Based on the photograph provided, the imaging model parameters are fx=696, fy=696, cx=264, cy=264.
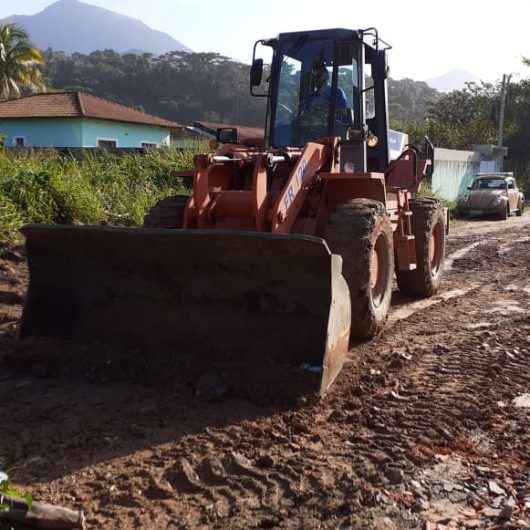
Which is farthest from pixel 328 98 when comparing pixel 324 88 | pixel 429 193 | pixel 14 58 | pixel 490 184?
pixel 14 58

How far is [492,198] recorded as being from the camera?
21.5 m

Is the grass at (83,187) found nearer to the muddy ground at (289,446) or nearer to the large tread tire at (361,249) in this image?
the muddy ground at (289,446)

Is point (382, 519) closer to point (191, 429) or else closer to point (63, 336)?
point (191, 429)

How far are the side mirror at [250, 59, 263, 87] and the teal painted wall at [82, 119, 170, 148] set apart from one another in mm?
22755

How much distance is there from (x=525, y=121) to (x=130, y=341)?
41.3 meters

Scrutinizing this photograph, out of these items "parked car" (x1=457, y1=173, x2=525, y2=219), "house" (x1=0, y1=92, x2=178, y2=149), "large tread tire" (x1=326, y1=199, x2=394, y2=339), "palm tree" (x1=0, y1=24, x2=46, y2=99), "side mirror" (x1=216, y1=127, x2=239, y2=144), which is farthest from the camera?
"palm tree" (x1=0, y1=24, x2=46, y2=99)

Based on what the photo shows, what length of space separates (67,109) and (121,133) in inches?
104

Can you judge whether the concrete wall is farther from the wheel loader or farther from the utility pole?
the wheel loader

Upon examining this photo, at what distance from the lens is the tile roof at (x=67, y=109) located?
98.3 ft

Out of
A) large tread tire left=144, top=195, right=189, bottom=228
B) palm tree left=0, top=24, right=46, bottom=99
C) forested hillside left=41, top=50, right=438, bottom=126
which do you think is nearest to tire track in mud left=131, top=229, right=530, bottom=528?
large tread tire left=144, top=195, right=189, bottom=228

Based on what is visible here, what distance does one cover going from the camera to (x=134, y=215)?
39.6 feet

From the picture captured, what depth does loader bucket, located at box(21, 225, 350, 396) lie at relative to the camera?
4.65 metres

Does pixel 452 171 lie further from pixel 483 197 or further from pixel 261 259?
pixel 261 259

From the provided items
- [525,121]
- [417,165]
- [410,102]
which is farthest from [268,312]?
[410,102]
